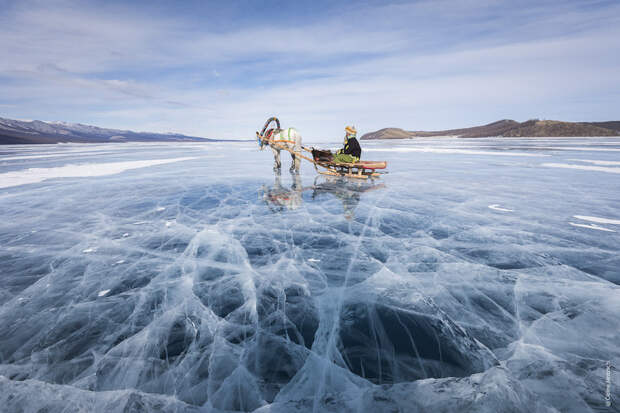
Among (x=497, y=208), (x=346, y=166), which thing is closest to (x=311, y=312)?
(x=497, y=208)

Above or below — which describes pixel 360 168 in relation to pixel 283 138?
below

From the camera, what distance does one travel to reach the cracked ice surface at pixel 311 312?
1.92 meters

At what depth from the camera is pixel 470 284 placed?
3201 millimetres

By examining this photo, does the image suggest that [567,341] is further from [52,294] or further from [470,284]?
[52,294]

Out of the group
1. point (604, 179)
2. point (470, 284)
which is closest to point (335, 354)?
point (470, 284)

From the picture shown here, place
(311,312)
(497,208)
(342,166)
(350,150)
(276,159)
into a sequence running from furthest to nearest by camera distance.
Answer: (276,159) < (342,166) < (350,150) < (497,208) < (311,312)

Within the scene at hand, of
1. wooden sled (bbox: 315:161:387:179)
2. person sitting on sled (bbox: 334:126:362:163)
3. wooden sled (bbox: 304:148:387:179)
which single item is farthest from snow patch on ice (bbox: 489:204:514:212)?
person sitting on sled (bbox: 334:126:362:163)

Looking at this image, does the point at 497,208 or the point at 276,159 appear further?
the point at 276,159

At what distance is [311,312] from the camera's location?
109 inches

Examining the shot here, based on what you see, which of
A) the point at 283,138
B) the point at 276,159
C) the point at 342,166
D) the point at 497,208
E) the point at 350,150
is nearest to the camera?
the point at 497,208

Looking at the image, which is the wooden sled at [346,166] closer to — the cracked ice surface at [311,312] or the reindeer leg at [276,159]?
the reindeer leg at [276,159]

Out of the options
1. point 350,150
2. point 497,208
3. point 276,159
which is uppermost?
point 350,150

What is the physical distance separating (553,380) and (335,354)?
1614 mm

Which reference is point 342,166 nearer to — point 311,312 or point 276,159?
point 276,159
